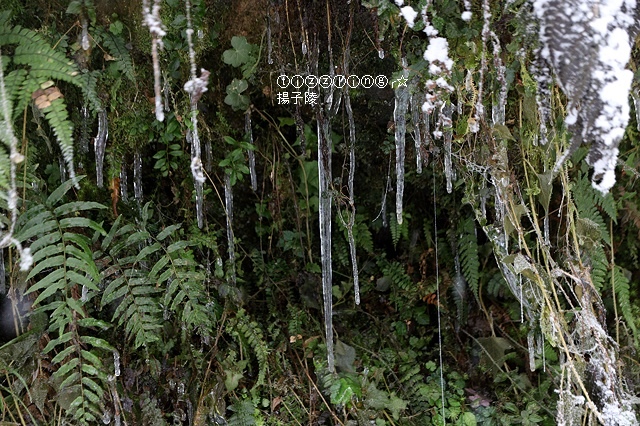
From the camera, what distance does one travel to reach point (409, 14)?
165 cm

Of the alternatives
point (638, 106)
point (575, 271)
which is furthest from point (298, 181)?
point (638, 106)

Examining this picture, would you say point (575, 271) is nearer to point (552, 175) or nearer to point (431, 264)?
point (552, 175)

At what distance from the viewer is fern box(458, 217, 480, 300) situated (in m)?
2.40

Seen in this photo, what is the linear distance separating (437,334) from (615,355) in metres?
0.88

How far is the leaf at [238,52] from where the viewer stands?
6.55 ft

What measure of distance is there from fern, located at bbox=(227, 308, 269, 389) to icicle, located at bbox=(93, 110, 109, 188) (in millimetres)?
776

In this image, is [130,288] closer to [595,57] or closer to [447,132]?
[447,132]

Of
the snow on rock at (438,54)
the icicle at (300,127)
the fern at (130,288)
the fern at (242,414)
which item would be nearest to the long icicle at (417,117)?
the snow on rock at (438,54)

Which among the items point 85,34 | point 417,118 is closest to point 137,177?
point 85,34

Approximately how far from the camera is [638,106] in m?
1.81

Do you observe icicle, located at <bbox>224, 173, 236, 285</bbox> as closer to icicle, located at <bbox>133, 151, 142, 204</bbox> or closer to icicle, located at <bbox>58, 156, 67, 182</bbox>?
icicle, located at <bbox>133, 151, 142, 204</bbox>

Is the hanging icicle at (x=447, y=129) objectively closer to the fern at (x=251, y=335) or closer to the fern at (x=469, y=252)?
the fern at (x=469, y=252)

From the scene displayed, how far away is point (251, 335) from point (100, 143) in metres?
0.98

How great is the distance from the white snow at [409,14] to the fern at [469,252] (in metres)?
1.11
